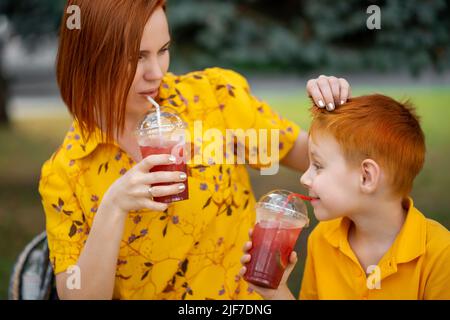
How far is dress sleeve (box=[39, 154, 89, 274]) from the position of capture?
2428mm

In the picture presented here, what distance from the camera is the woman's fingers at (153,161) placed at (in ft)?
6.86

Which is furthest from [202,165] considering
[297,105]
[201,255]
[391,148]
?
[297,105]

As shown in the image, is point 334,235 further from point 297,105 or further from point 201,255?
point 297,105

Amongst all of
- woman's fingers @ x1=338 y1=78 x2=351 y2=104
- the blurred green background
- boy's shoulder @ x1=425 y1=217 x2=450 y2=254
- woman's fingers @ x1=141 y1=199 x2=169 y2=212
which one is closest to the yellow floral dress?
woman's fingers @ x1=141 y1=199 x2=169 y2=212

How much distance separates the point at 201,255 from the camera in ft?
8.36

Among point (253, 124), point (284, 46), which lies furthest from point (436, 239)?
point (284, 46)

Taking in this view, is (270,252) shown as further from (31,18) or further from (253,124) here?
(31,18)

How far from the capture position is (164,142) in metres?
2.20

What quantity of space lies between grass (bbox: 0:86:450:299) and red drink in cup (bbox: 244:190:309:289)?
2230mm

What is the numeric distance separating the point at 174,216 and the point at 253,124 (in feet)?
1.61

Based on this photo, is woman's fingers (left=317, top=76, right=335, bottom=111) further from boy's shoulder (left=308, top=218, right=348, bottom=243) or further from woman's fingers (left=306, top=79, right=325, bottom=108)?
boy's shoulder (left=308, top=218, right=348, bottom=243)

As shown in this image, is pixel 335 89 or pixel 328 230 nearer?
pixel 335 89

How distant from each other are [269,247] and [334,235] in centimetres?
30

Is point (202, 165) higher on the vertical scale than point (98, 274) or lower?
higher
